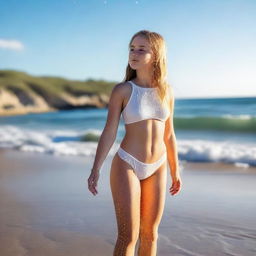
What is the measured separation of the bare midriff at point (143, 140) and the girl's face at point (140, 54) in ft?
1.09

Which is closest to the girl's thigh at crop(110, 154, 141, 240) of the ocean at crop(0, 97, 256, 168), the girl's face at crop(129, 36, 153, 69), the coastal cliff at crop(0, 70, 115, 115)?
the girl's face at crop(129, 36, 153, 69)

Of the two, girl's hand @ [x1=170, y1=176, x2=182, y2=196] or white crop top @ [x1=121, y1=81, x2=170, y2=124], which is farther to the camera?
girl's hand @ [x1=170, y1=176, x2=182, y2=196]

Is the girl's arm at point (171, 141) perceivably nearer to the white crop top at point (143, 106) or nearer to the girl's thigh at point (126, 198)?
the white crop top at point (143, 106)

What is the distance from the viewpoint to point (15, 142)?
12.2 meters

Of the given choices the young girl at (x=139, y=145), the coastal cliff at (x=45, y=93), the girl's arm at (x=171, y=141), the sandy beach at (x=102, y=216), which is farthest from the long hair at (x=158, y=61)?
the coastal cliff at (x=45, y=93)

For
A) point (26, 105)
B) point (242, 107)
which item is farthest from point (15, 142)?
point (26, 105)

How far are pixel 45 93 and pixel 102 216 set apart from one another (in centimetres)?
4304

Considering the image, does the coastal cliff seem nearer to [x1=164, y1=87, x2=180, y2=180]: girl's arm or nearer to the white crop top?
[x1=164, y1=87, x2=180, y2=180]: girl's arm

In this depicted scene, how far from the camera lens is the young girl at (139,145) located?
99.5 inches

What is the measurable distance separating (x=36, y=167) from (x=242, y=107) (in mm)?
21423

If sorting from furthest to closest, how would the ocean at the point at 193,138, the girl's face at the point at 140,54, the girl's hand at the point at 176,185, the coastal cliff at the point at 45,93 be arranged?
the coastal cliff at the point at 45,93
the ocean at the point at 193,138
the girl's hand at the point at 176,185
the girl's face at the point at 140,54

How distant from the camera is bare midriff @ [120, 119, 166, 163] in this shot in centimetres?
259

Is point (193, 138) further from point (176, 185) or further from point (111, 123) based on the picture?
point (111, 123)

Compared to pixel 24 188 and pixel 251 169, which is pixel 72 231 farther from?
pixel 251 169
